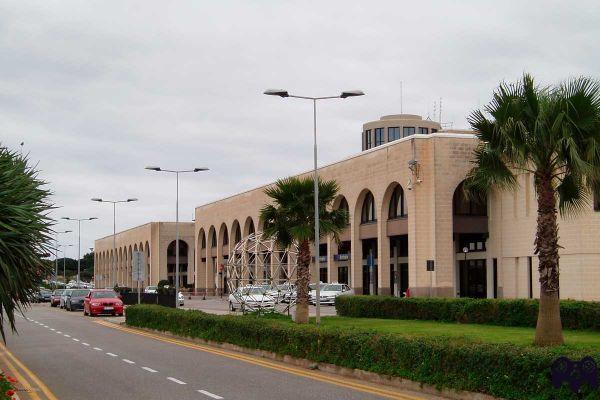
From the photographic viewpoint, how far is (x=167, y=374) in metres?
17.6

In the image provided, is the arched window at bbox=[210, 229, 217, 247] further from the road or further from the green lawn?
the road

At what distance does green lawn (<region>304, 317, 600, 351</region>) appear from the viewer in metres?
22.3

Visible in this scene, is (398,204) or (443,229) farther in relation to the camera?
(398,204)

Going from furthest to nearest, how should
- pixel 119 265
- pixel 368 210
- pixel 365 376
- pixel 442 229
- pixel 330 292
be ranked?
pixel 119 265 < pixel 368 210 < pixel 330 292 < pixel 442 229 < pixel 365 376

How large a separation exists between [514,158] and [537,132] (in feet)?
3.55

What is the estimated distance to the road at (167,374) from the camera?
14500 millimetres

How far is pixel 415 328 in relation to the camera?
28.7 metres

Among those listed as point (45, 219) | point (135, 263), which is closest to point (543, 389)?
point (45, 219)

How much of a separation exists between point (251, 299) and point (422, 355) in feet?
90.7

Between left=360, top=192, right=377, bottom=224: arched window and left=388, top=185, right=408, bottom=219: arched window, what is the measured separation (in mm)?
2817

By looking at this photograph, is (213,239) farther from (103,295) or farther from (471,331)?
(471,331)

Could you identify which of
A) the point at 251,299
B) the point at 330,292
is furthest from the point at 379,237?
the point at 251,299

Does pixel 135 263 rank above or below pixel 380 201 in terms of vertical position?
below

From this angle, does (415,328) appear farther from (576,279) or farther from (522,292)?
(522,292)
